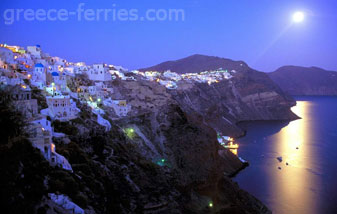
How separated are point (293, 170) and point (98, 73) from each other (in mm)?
37124

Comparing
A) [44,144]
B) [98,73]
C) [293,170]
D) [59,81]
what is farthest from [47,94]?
[293,170]

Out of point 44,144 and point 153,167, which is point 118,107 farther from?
point 44,144

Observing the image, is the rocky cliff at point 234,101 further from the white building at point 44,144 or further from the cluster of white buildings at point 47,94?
the white building at point 44,144

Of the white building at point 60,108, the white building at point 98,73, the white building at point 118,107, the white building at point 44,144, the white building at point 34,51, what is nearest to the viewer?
the white building at point 44,144

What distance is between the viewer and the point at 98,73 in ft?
181

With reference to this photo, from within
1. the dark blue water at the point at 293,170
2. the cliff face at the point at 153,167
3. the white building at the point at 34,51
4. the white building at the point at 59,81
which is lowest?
the dark blue water at the point at 293,170

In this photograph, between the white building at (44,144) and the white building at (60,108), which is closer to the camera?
the white building at (44,144)

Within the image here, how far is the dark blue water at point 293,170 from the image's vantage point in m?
39.4

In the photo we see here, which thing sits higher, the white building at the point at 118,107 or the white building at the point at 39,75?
the white building at the point at 39,75

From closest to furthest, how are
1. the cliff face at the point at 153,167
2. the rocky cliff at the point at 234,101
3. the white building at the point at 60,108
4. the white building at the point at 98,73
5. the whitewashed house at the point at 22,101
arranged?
the cliff face at the point at 153,167
the whitewashed house at the point at 22,101
the white building at the point at 60,108
the white building at the point at 98,73
the rocky cliff at the point at 234,101

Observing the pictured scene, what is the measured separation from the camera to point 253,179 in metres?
48.4

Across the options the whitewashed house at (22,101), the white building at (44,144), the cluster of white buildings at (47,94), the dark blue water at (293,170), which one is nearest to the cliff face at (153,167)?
the white building at (44,144)

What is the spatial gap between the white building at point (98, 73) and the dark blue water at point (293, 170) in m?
28.0

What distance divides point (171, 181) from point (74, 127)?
38.8 ft
